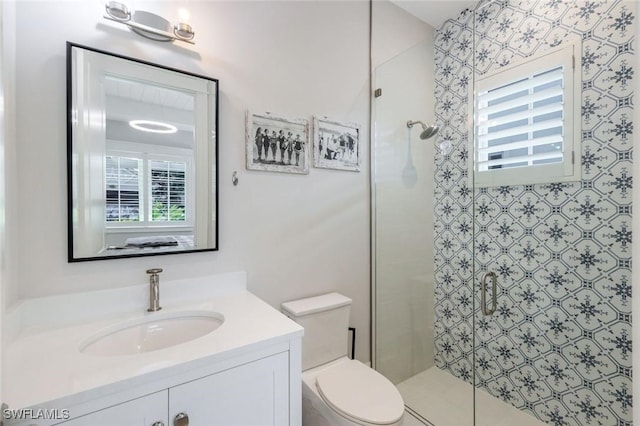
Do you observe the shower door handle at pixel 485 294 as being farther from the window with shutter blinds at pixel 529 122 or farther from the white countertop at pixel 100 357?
the white countertop at pixel 100 357

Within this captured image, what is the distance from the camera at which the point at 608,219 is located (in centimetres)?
144

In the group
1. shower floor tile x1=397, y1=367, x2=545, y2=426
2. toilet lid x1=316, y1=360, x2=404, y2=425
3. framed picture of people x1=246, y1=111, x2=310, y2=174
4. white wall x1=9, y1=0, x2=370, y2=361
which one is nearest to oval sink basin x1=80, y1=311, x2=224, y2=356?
white wall x1=9, y1=0, x2=370, y2=361

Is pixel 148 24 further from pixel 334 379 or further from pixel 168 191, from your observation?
pixel 334 379

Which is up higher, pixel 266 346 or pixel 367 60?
pixel 367 60

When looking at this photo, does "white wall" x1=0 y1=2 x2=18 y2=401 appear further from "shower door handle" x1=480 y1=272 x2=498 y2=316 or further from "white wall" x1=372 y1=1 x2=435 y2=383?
"shower door handle" x1=480 y1=272 x2=498 y2=316

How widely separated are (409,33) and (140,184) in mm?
2186

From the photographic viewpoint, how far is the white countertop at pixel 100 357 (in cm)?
70

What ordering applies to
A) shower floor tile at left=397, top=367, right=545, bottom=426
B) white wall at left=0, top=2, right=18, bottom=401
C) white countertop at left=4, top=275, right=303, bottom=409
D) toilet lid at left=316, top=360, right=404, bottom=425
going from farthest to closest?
1. shower floor tile at left=397, top=367, right=545, bottom=426
2. toilet lid at left=316, top=360, right=404, bottom=425
3. white wall at left=0, top=2, right=18, bottom=401
4. white countertop at left=4, top=275, right=303, bottom=409

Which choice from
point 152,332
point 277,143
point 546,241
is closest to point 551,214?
point 546,241

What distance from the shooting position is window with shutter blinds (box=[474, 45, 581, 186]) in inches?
62.2

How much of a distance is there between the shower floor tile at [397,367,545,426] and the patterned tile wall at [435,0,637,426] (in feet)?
0.21

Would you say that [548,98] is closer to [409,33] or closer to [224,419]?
[409,33]

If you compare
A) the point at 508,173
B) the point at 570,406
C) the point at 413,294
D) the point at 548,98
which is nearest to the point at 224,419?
the point at 413,294

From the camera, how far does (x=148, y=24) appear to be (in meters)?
1.20
